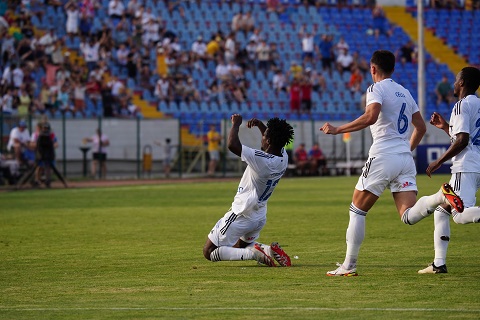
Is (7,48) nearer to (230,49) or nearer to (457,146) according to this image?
(230,49)

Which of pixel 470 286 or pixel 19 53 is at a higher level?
pixel 19 53

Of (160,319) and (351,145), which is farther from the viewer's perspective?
(351,145)

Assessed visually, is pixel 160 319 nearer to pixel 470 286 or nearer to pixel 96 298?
pixel 96 298

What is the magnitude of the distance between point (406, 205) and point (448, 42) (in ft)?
131

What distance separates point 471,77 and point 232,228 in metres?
3.19

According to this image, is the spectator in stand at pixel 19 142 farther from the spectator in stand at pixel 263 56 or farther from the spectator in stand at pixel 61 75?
the spectator in stand at pixel 263 56

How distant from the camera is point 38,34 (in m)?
38.3

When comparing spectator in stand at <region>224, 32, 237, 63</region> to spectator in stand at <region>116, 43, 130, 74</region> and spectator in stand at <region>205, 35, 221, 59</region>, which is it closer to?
spectator in stand at <region>205, 35, 221, 59</region>

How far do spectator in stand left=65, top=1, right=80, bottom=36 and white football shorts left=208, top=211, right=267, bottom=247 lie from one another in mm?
28700

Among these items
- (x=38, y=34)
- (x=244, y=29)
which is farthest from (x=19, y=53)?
(x=244, y=29)

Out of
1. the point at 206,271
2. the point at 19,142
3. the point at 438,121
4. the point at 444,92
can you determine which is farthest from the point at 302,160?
the point at 438,121

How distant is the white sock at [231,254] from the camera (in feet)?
37.7

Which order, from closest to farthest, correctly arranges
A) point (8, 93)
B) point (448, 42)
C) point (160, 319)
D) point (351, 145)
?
point (160, 319), point (8, 93), point (351, 145), point (448, 42)

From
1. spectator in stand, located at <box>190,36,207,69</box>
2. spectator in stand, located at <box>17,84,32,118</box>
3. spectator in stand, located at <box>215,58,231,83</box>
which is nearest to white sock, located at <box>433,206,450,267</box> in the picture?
spectator in stand, located at <box>17,84,32,118</box>
